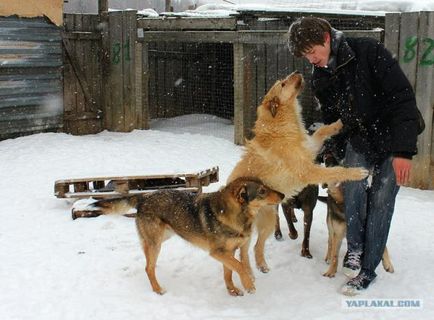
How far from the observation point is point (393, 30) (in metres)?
7.60

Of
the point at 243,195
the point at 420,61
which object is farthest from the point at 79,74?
the point at 243,195

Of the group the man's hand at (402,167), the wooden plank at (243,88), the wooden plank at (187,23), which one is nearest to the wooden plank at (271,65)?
the wooden plank at (243,88)

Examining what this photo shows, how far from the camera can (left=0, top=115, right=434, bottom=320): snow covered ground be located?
12.9 feet

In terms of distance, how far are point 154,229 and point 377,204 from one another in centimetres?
185

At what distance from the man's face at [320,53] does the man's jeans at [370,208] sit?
2.48ft

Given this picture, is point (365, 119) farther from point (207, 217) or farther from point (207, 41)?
point (207, 41)

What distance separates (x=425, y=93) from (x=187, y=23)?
16.2ft

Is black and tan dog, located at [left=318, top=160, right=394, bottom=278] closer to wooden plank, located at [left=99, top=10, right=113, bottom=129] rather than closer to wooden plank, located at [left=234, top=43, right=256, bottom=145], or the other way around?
wooden plank, located at [left=234, top=43, right=256, bottom=145]

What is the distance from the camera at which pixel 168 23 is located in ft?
34.6

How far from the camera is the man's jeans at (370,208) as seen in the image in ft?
13.2

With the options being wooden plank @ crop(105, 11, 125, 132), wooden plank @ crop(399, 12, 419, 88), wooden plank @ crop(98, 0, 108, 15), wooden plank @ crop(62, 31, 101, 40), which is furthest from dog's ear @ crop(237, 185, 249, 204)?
wooden plank @ crop(98, 0, 108, 15)

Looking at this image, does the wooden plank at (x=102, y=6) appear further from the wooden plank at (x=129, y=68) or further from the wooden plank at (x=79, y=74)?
the wooden plank at (x=129, y=68)

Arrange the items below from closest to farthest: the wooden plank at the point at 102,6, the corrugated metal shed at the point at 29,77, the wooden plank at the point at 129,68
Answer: the corrugated metal shed at the point at 29,77 → the wooden plank at the point at 129,68 → the wooden plank at the point at 102,6

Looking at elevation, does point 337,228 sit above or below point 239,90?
below
